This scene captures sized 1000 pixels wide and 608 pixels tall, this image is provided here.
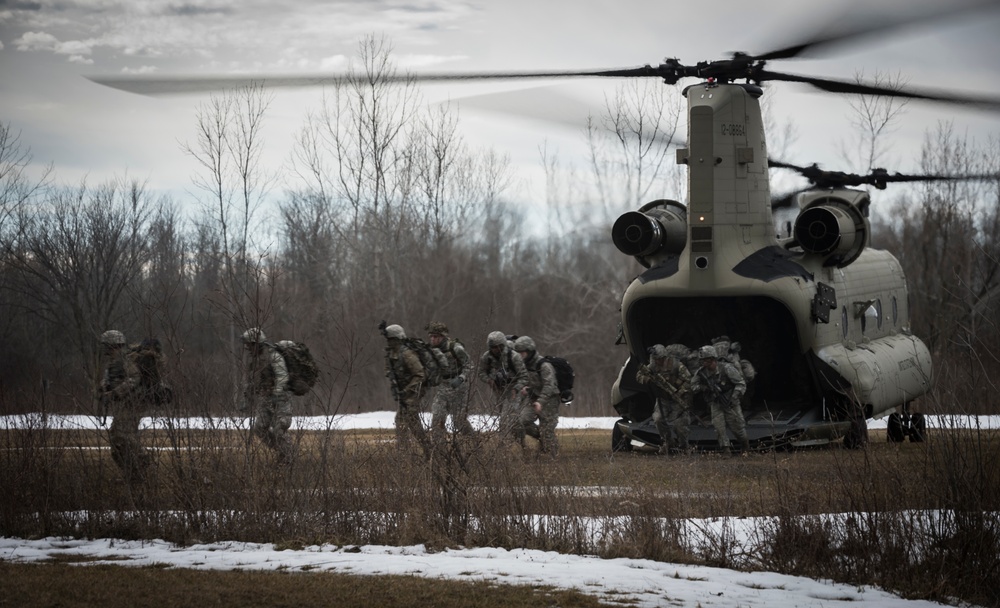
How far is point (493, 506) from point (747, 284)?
756 centimetres

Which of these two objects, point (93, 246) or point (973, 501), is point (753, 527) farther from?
point (93, 246)

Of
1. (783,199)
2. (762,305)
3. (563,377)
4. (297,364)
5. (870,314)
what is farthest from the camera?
(783,199)

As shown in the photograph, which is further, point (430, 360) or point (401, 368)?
point (430, 360)

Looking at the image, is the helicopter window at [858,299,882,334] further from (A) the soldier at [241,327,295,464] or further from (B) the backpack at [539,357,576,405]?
(A) the soldier at [241,327,295,464]

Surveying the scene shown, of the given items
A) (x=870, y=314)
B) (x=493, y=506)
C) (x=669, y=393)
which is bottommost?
(x=493, y=506)

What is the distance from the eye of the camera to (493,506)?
944 centimetres

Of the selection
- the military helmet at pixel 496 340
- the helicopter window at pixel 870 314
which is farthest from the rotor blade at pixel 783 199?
the military helmet at pixel 496 340

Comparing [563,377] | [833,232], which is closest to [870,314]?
[833,232]

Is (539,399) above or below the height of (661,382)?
below

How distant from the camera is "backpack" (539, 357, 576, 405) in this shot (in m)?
16.4

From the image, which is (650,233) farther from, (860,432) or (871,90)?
(860,432)

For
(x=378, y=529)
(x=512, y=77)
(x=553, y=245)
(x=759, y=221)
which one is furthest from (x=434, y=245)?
(x=378, y=529)

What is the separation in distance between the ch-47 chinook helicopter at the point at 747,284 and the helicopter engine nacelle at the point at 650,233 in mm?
20

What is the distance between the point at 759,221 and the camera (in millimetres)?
16656
